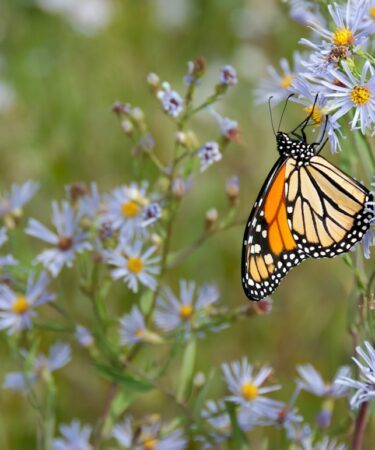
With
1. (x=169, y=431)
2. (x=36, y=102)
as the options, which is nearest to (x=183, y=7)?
(x=36, y=102)

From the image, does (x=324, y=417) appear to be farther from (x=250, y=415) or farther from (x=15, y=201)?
(x=15, y=201)

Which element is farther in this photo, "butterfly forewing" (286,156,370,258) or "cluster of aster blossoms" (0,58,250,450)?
"cluster of aster blossoms" (0,58,250,450)

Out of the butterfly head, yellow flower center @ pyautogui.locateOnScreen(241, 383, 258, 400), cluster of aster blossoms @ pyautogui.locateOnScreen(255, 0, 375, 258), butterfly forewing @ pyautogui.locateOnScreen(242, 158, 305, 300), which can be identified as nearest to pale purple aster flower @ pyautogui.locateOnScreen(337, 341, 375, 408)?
cluster of aster blossoms @ pyautogui.locateOnScreen(255, 0, 375, 258)

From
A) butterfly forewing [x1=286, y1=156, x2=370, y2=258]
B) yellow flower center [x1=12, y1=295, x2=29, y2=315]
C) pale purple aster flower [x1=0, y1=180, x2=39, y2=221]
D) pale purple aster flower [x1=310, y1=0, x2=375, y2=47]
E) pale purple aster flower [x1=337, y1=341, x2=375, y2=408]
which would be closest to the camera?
pale purple aster flower [x1=337, y1=341, x2=375, y2=408]

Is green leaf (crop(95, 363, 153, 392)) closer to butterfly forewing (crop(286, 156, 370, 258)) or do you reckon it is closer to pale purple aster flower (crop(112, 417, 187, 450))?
pale purple aster flower (crop(112, 417, 187, 450))

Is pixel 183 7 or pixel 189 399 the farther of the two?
pixel 183 7

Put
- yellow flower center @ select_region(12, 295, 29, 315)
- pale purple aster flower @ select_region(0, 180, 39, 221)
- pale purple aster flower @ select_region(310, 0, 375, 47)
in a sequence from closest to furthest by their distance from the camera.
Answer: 1. pale purple aster flower @ select_region(310, 0, 375, 47)
2. yellow flower center @ select_region(12, 295, 29, 315)
3. pale purple aster flower @ select_region(0, 180, 39, 221)

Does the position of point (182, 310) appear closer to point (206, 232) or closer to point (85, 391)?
point (206, 232)
